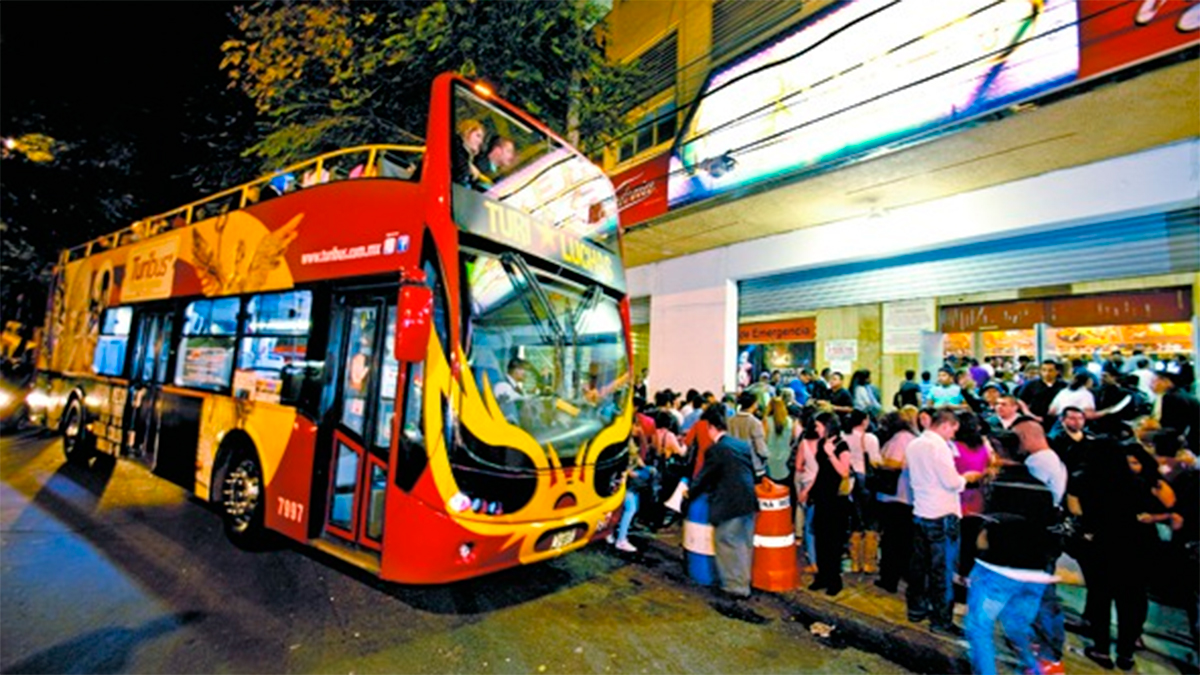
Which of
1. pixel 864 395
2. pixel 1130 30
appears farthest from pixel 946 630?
pixel 1130 30

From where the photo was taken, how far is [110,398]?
27.8ft

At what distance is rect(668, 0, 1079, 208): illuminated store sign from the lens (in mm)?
6312

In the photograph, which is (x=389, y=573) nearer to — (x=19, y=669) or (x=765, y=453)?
(x=19, y=669)

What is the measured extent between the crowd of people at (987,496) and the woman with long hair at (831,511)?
14 mm

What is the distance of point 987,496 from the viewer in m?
3.92

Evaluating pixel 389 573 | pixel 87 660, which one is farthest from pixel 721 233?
pixel 87 660

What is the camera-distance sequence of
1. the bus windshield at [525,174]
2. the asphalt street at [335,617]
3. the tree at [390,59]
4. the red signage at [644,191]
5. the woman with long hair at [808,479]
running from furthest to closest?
the red signage at [644,191] → the tree at [390,59] → the woman with long hair at [808,479] → the bus windshield at [525,174] → the asphalt street at [335,617]

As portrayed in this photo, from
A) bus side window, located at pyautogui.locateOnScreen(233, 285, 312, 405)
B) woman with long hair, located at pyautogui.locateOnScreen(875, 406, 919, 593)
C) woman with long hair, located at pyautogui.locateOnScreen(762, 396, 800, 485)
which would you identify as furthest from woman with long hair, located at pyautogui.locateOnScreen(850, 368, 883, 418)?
bus side window, located at pyautogui.locateOnScreen(233, 285, 312, 405)

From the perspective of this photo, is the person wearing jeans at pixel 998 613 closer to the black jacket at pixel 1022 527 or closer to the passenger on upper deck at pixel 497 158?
the black jacket at pixel 1022 527

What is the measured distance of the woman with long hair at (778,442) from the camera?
6.50 m

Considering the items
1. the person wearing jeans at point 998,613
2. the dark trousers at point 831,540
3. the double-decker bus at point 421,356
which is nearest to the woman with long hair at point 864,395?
the dark trousers at point 831,540

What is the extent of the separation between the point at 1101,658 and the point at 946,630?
0.97 meters

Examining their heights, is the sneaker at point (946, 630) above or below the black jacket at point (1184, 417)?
below

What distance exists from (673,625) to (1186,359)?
307 inches
